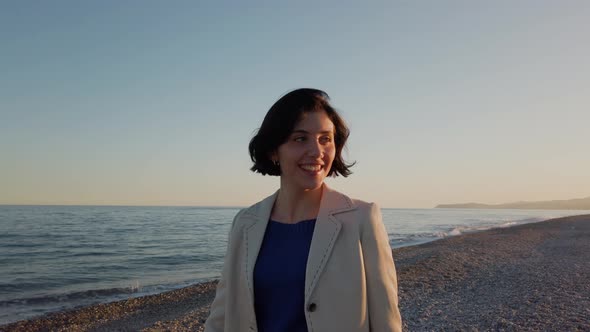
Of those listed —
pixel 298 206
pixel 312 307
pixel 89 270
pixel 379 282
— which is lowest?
pixel 89 270

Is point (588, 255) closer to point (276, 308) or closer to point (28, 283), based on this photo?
point (276, 308)

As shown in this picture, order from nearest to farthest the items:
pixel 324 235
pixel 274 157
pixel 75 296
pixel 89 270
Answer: pixel 324 235 < pixel 274 157 < pixel 75 296 < pixel 89 270

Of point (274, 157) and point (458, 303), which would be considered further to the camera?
point (458, 303)

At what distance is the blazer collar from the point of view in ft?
6.24

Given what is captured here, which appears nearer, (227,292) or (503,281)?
(227,292)

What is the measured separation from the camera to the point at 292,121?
6.95 ft

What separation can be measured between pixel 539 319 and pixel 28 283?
15.1 meters

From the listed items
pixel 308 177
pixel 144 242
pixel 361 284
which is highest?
pixel 308 177

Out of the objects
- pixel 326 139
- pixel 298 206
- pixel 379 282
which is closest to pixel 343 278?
pixel 379 282

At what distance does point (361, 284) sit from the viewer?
1816mm

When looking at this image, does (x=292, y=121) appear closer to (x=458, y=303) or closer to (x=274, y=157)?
(x=274, y=157)

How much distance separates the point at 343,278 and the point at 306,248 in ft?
0.87

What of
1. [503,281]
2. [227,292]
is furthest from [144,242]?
[227,292]

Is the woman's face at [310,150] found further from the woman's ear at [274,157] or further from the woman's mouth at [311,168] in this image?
the woman's ear at [274,157]
